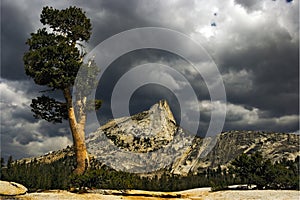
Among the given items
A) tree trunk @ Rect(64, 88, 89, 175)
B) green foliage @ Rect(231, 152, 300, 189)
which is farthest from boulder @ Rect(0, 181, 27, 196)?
green foliage @ Rect(231, 152, 300, 189)

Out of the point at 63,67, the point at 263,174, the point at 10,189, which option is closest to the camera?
the point at 10,189

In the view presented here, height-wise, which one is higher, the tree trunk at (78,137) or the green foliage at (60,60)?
the green foliage at (60,60)

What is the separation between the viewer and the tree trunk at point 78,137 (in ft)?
103

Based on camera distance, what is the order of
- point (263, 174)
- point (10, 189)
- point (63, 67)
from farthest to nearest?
point (263, 174) < point (63, 67) < point (10, 189)

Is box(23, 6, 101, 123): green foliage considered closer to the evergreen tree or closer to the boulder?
the evergreen tree

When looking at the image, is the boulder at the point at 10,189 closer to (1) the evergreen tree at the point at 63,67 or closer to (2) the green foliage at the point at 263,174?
(1) the evergreen tree at the point at 63,67

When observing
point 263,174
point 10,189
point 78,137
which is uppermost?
point 78,137

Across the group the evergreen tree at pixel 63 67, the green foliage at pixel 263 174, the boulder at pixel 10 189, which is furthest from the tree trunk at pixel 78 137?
the green foliage at pixel 263 174

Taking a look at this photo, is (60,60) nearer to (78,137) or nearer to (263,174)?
(78,137)

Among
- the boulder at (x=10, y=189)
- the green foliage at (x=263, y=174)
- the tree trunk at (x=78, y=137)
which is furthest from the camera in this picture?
the green foliage at (x=263, y=174)

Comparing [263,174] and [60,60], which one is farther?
[263,174]

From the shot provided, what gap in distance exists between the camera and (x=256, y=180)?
4112 cm

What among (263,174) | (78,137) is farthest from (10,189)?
(263,174)

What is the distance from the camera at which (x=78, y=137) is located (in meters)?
32.0
